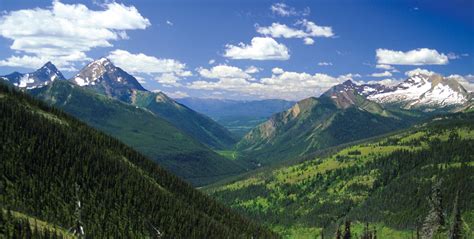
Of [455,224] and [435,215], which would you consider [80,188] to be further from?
[455,224]

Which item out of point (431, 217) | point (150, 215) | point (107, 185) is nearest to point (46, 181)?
point (107, 185)

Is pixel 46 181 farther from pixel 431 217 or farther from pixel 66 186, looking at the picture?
pixel 431 217

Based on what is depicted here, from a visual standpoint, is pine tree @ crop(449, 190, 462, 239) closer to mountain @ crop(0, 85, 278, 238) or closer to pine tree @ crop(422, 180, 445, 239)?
pine tree @ crop(422, 180, 445, 239)

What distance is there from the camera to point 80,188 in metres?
161

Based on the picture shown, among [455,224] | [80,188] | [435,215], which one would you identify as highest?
[435,215]

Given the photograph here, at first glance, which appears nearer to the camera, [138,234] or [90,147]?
[138,234]

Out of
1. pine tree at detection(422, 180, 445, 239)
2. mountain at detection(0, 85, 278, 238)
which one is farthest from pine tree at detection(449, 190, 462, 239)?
mountain at detection(0, 85, 278, 238)

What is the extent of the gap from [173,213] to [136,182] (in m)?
20.0

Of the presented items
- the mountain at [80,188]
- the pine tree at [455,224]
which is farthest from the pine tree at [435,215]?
the mountain at [80,188]

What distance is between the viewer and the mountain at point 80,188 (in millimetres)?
139250

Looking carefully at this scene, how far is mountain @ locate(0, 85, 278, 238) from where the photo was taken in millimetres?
139250

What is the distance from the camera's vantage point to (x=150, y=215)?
171 metres

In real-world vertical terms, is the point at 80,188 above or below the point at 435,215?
below

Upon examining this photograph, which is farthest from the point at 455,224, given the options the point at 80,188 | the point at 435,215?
the point at 80,188
